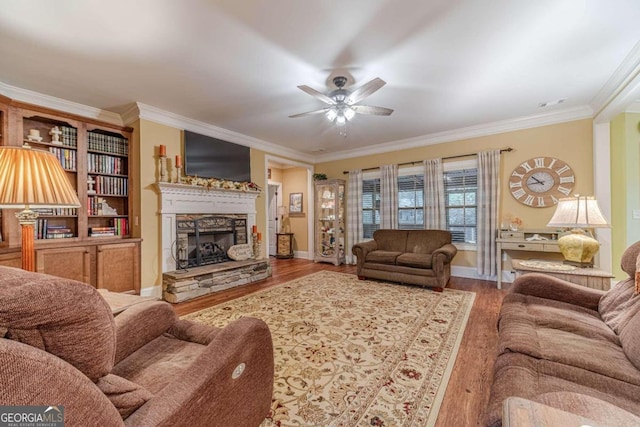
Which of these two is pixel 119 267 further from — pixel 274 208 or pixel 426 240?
pixel 426 240

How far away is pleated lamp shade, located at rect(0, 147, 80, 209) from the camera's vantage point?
133 centimetres

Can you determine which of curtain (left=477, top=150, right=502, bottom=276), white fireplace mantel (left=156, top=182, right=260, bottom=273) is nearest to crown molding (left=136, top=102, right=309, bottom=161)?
white fireplace mantel (left=156, top=182, right=260, bottom=273)

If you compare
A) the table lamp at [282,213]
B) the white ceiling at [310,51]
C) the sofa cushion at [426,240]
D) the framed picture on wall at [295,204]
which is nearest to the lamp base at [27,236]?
the white ceiling at [310,51]

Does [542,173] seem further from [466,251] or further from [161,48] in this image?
[161,48]

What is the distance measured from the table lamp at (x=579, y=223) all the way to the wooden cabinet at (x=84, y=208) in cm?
491

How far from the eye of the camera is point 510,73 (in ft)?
9.31

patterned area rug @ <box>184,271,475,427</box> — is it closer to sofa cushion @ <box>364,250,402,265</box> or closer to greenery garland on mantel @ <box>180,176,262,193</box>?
sofa cushion @ <box>364,250,402,265</box>

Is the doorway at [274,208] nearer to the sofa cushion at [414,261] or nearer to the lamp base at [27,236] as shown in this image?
the sofa cushion at [414,261]

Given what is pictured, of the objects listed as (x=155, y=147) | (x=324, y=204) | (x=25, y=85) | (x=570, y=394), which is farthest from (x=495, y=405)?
(x=324, y=204)

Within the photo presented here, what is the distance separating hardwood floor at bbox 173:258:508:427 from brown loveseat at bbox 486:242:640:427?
46cm

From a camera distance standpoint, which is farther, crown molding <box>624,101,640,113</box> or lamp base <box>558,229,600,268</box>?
Answer: crown molding <box>624,101,640,113</box>

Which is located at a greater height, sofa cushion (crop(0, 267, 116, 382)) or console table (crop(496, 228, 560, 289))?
sofa cushion (crop(0, 267, 116, 382))

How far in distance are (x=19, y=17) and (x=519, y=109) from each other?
5405mm

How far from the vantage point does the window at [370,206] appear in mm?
5836
